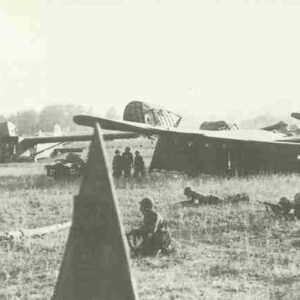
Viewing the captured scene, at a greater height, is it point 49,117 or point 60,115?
point 60,115

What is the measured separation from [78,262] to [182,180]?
1486 centimetres

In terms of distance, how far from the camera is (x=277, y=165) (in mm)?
20422

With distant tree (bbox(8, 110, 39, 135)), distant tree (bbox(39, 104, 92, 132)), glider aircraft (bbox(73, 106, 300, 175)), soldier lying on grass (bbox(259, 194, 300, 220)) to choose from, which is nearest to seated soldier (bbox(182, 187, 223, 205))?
soldier lying on grass (bbox(259, 194, 300, 220))

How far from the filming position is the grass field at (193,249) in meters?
7.36

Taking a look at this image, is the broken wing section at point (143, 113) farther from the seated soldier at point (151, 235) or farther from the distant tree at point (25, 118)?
the distant tree at point (25, 118)

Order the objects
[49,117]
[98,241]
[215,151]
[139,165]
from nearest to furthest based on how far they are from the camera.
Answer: [98,241] < [215,151] < [139,165] < [49,117]

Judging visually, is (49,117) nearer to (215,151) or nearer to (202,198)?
(215,151)

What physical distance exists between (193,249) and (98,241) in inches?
201

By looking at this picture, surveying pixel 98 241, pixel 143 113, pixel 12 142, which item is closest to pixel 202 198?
pixel 98 241

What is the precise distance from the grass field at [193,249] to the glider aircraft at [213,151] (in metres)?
2.84

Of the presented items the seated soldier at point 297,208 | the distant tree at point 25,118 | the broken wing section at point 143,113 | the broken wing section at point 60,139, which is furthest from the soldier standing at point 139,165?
the distant tree at point 25,118

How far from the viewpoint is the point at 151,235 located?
30.5 ft

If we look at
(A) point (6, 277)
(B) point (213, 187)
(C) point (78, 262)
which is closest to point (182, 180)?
(B) point (213, 187)

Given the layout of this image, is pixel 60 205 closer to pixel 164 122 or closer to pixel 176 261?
pixel 176 261
